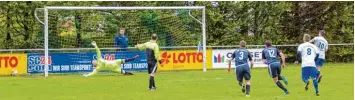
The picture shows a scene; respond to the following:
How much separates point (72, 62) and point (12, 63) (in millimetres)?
2588

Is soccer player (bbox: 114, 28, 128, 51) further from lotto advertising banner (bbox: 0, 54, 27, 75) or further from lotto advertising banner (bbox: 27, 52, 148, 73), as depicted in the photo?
lotto advertising banner (bbox: 0, 54, 27, 75)

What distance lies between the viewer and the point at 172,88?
74.1ft

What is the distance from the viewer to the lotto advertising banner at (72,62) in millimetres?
31094

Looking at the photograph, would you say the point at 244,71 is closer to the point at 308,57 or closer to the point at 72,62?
the point at 308,57

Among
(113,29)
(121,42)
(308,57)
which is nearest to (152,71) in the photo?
(308,57)

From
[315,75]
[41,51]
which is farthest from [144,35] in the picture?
[315,75]

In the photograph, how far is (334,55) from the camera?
4169 cm

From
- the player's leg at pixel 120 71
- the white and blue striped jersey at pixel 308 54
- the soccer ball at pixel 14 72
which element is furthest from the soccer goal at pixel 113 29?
the white and blue striped jersey at pixel 308 54

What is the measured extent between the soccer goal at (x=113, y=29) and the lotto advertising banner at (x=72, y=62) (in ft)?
0.20

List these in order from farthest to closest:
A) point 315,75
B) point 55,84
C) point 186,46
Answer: point 186,46
point 55,84
point 315,75

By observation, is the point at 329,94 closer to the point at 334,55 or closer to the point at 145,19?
the point at 145,19

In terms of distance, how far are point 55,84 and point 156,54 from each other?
4.49 metres

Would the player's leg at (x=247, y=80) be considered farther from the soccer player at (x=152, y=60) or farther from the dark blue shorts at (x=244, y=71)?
the soccer player at (x=152, y=60)

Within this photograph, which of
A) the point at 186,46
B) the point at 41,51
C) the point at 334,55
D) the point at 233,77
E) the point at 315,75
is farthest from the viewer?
the point at 334,55
